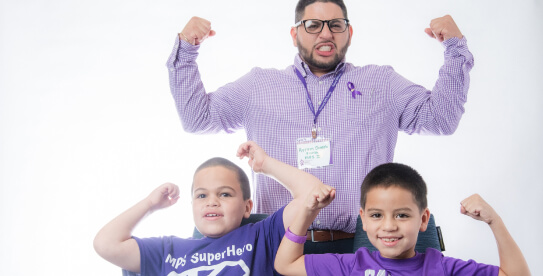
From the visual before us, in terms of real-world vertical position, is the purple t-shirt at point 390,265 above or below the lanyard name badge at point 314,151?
below

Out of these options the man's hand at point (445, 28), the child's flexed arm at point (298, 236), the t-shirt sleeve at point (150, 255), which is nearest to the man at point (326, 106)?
the man's hand at point (445, 28)

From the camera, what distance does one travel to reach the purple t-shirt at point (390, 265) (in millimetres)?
1887

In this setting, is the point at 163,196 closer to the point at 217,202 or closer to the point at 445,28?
the point at 217,202

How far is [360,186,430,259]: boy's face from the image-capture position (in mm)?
1900

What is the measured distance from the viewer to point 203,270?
2074 mm

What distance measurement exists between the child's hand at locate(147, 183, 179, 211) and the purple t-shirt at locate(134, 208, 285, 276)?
0.16 m

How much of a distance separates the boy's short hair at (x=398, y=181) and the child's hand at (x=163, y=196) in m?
0.74

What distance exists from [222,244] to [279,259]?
231 mm

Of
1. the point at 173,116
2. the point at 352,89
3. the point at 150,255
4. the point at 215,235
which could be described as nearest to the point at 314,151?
the point at 352,89

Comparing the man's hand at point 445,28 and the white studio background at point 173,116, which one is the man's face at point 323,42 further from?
the white studio background at point 173,116

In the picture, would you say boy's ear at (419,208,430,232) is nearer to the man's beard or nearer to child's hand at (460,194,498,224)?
child's hand at (460,194,498,224)

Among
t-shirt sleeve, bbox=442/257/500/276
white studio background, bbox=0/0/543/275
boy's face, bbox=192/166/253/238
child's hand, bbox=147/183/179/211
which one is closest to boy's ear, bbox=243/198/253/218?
boy's face, bbox=192/166/253/238

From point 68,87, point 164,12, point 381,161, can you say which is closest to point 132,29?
point 164,12

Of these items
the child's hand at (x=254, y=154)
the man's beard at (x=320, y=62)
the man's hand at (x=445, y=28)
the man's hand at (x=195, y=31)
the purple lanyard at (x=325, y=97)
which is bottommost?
the child's hand at (x=254, y=154)
